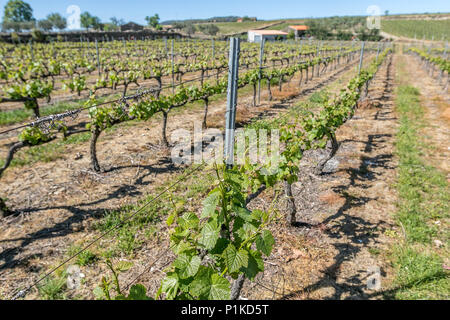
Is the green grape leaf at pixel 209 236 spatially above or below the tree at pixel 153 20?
below

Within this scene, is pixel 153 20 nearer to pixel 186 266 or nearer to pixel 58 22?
pixel 58 22

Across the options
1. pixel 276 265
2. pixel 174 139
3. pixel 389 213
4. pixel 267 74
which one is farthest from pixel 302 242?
pixel 267 74

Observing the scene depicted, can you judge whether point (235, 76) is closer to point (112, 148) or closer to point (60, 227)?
point (60, 227)

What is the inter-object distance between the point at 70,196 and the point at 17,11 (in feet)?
416

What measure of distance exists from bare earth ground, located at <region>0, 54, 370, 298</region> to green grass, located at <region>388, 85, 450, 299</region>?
317 centimetres

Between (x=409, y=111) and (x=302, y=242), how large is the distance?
10.4 metres

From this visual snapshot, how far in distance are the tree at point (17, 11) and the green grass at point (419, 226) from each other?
126 meters

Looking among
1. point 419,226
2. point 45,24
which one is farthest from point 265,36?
point 45,24

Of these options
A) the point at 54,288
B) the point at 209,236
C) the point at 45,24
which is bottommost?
the point at 54,288

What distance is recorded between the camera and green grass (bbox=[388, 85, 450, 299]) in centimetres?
346

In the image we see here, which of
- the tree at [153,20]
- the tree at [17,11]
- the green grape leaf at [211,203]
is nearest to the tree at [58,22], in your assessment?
the tree at [17,11]

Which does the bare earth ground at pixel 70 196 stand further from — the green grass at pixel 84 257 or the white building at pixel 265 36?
the white building at pixel 265 36

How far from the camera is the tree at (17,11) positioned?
96062 mm

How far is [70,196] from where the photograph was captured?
17.3 feet
